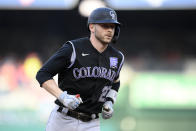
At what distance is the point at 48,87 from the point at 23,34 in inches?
262

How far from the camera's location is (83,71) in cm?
342

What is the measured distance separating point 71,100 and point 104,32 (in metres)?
0.61

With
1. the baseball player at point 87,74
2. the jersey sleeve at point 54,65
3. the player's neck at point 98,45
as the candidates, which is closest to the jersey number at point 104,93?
the baseball player at point 87,74

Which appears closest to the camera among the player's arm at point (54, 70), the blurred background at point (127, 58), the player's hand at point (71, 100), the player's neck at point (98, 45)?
the player's hand at point (71, 100)

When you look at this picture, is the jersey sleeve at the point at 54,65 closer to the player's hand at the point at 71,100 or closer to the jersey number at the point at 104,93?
the player's hand at the point at 71,100

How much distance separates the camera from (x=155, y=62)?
9.43 metres

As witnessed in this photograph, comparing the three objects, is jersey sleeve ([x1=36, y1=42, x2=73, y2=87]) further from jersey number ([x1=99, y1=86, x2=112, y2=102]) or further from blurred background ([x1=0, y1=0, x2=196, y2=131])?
blurred background ([x1=0, y1=0, x2=196, y2=131])

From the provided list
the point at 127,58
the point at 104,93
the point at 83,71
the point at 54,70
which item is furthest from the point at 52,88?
the point at 127,58

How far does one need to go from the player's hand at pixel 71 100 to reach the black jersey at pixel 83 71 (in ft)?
0.71

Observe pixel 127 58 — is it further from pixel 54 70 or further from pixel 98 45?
pixel 54 70

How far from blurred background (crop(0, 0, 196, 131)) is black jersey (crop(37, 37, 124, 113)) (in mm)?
4846

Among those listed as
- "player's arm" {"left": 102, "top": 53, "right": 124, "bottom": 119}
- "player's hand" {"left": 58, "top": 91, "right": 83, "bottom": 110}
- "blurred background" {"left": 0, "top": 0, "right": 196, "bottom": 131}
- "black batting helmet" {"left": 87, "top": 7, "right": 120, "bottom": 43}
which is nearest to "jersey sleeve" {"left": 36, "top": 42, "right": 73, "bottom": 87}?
"player's hand" {"left": 58, "top": 91, "right": 83, "bottom": 110}

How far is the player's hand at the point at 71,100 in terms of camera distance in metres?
3.16

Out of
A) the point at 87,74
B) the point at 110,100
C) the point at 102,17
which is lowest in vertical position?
the point at 110,100
